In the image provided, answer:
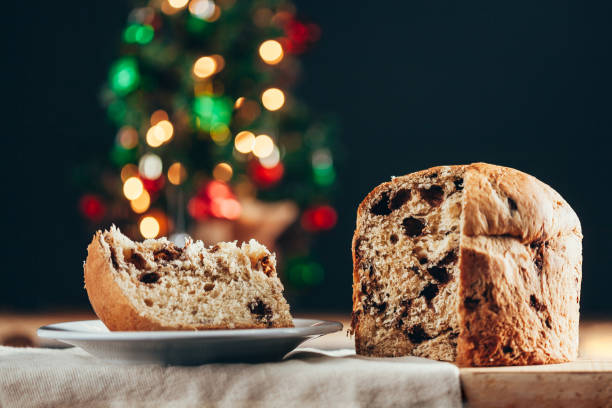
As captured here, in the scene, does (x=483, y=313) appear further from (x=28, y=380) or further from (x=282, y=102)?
(x=282, y=102)

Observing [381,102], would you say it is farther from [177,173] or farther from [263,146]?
[177,173]

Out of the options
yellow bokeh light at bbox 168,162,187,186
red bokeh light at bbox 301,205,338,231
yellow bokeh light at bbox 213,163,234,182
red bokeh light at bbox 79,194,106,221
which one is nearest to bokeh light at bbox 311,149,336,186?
red bokeh light at bbox 301,205,338,231

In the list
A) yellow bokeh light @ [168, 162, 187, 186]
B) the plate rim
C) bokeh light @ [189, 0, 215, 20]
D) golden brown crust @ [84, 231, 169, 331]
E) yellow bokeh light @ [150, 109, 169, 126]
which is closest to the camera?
the plate rim

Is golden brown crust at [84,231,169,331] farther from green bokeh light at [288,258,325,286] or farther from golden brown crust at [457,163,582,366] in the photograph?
green bokeh light at [288,258,325,286]

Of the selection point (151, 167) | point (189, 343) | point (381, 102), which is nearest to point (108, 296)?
point (189, 343)

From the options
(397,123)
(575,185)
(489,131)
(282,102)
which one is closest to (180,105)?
(282,102)

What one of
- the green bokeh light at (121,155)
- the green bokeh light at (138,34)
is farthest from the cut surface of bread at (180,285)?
the green bokeh light at (121,155)
